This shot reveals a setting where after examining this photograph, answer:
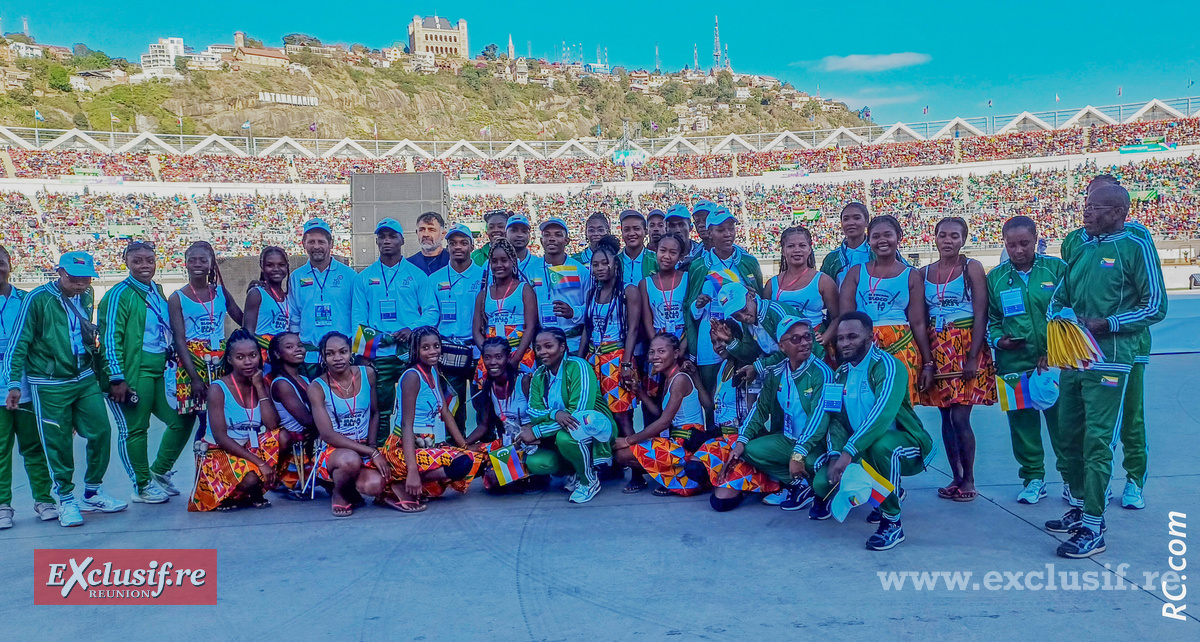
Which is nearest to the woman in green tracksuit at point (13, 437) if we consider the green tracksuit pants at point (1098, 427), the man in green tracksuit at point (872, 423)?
the man in green tracksuit at point (872, 423)

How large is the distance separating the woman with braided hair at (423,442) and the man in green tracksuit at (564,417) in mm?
403

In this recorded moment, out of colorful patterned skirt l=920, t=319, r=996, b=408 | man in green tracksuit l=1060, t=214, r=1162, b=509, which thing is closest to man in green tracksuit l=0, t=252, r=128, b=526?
colorful patterned skirt l=920, t=319, r=996, b=408

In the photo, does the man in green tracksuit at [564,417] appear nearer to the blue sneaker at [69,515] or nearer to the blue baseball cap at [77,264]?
the blue sneaker at [69,515]

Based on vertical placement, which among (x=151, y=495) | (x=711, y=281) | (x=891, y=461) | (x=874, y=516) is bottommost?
(x=874, y=516)

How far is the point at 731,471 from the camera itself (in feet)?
14.8

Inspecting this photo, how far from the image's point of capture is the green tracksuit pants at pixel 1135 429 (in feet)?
12.7

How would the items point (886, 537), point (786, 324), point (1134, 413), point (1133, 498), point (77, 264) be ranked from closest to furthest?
point (886, 537)
point (1134, 413)
point (1133, 498)
point (786, 324)
point (77, 264)

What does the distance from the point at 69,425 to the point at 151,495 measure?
64 centimetres

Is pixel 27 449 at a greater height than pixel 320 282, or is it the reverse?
pixel 320 282

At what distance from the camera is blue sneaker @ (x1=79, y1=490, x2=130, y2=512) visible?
4754mm

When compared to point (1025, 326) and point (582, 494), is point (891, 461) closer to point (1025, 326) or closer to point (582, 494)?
point (1025, 326)

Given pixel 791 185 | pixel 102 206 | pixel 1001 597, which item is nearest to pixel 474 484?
pixel 1001 597

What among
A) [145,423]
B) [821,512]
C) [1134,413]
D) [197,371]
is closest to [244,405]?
[197,371]

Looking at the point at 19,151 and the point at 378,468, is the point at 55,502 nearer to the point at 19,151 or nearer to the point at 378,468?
the point at 378,468
